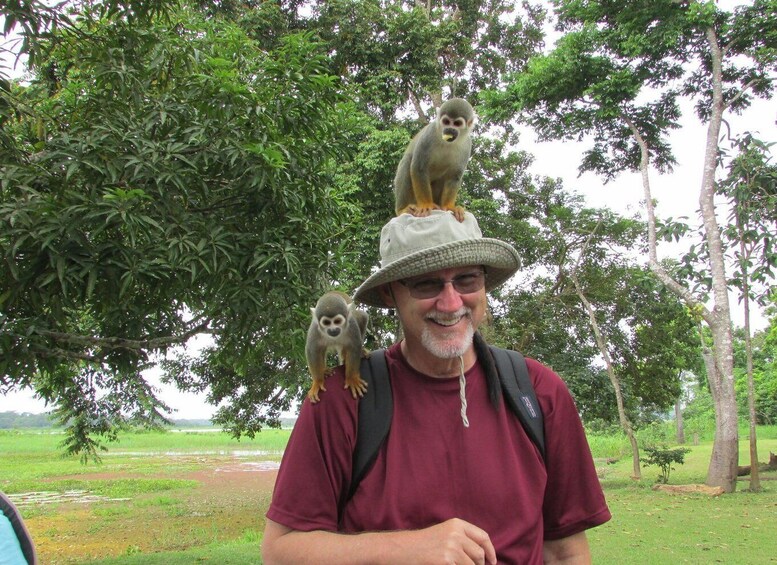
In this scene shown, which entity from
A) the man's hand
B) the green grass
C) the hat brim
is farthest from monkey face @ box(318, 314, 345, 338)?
the green grass

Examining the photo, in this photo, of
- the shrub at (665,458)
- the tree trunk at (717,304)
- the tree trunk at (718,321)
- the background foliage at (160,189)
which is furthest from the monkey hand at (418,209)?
the shrub at (665,458)

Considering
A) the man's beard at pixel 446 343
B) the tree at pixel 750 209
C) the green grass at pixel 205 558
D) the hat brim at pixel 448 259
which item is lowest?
the green grass at pixel 205 558

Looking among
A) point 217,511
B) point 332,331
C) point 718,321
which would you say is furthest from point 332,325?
point 217,511

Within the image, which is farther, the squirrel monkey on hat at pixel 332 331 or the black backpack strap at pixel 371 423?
the squirrel monkey on hat at pixel 332 331

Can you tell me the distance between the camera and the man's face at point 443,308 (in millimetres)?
1243

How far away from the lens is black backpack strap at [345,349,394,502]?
1120 millimetres

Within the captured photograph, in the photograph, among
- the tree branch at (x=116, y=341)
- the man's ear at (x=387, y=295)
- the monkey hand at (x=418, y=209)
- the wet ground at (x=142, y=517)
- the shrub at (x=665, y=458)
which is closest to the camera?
the man's ear at (x=387, y=295)

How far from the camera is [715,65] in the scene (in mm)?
9422

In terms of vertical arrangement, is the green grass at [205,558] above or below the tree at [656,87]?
below

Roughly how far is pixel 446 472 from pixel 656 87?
10757 millimetres

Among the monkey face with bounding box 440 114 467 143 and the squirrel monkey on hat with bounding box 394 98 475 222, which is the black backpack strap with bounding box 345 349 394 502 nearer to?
the squirrel monkey on hat with bounding box 394 98 475 222

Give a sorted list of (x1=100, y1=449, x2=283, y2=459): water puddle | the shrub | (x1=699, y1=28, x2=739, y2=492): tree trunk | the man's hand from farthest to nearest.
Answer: (x1=100, y1=449, x2=283, y2=459): water puddle
the shrub
(x1=699, y1=28, x2=739, y2=492): tree trunk
the man's hand

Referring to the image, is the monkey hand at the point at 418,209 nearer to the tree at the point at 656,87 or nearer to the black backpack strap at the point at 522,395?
the black backpack strap at the point at 522,395

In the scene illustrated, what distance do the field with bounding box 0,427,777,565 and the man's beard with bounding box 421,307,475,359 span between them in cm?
461
